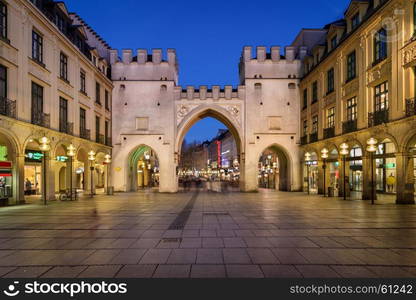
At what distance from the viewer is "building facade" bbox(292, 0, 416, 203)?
17.9 m

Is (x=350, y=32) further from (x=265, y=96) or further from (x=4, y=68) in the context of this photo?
(x=4, y=68)

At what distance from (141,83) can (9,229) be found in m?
25.3

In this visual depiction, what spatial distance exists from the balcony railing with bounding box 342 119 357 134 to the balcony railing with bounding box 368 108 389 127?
1.99 m

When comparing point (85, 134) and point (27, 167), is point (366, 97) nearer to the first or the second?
point (85, 134)

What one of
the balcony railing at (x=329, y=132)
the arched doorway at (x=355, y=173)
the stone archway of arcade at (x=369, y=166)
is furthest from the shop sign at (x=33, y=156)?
the arched doorway at (x=355, y=173)

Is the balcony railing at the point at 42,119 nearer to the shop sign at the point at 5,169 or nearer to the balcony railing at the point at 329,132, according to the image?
the shop sign at the point at 5,169

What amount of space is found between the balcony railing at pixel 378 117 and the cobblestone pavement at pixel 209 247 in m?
8.91

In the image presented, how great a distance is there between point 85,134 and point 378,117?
24.1m

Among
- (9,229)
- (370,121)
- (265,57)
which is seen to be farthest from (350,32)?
(9,229)

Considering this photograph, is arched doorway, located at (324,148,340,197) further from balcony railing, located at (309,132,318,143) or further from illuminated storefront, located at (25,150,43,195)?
illuminated storefront, located at (25,150,43,195)

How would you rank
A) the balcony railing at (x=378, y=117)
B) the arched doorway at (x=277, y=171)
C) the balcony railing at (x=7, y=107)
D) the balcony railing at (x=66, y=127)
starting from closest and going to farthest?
1. the balcony railing at (x=7, y=107)
2. the balcony railing at (x=378, y=117)
3. the balcony railing at (x=66, y=127)
4. the arched doorway at (x=277, y=171)

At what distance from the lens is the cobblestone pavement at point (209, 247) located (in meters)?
6.18

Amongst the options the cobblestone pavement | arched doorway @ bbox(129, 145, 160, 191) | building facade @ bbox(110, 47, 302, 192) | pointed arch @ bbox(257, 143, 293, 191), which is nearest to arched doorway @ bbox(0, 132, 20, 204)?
the cobblestone pavement

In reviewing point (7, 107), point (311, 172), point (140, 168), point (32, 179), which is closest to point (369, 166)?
point (311, 172)
